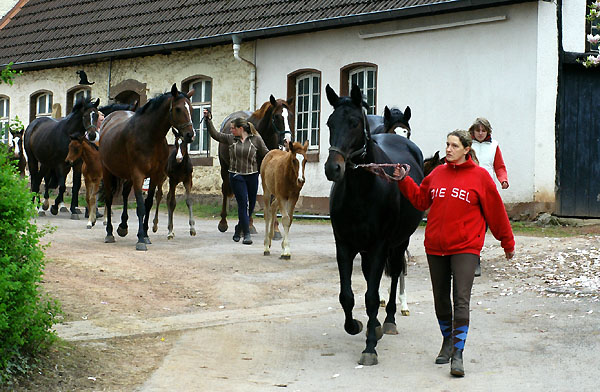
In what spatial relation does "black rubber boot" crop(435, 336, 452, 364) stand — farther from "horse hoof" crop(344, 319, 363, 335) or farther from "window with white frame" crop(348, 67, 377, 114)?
"window with white frame" crop(348, 67, 377, 114)

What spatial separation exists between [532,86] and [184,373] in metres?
12.1

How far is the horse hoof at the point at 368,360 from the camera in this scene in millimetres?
7020

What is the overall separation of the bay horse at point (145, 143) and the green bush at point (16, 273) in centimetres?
677

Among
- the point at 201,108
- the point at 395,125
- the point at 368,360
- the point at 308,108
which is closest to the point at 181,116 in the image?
the point at 395,125

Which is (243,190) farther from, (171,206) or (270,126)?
(270,126)

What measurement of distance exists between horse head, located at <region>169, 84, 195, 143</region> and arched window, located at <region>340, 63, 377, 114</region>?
7.53 m

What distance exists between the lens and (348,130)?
710 cm

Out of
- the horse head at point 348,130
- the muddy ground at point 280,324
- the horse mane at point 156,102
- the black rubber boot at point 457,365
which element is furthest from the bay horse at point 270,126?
the black rubber boot at point 457,365

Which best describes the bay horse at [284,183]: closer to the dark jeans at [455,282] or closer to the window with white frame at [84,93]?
the dark jeans at [455,282]

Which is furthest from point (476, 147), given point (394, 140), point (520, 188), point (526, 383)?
point (520, 188)

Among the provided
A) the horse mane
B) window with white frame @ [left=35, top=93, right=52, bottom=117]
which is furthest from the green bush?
window with white frame @ [left=35, top=93, right=52, bottom=117]

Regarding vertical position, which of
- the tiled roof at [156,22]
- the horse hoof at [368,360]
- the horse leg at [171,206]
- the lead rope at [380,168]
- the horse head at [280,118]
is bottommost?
the horse hoof at [368,360]

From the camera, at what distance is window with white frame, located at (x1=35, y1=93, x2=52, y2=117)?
29.2m

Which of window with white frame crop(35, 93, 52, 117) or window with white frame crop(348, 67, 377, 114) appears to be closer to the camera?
window with white frame crop(348, 67, 377, 114)
